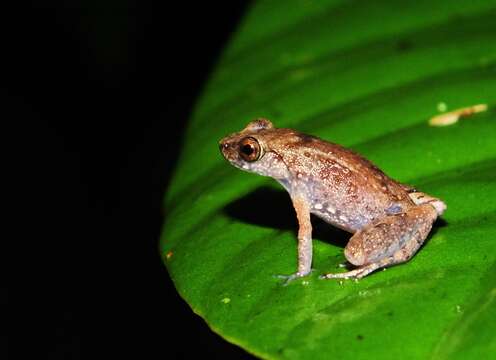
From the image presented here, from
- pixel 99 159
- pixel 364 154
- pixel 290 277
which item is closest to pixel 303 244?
pixel 290 277

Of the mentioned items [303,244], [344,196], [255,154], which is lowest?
[303,244]

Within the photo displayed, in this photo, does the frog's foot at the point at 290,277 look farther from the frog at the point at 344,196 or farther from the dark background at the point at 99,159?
the dark background at the point at 99,159

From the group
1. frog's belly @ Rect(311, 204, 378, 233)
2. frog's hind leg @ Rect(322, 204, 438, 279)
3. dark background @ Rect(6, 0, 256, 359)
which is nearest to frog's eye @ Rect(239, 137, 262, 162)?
frog's belly @ Rect(311, 204, 378, 233)

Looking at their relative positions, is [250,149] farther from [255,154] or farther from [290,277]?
[290,277]

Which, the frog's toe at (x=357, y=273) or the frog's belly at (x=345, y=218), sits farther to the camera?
the frog's belly at (x=345, y=218)

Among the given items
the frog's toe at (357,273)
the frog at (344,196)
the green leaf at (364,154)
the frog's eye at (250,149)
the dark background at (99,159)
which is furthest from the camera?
the dark background at (99,159)

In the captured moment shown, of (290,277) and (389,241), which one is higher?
(389,241)

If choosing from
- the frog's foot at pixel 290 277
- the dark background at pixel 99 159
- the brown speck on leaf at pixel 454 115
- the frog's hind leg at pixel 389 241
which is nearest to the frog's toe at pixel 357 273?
Answer: the frog's hind leg at pixel 389 241
